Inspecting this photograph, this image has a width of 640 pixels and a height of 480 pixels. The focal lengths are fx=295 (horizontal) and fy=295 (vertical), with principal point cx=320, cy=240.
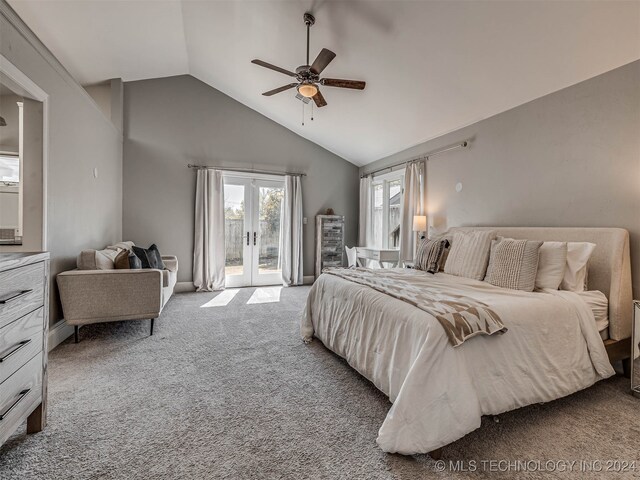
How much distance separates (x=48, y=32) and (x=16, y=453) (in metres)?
3.94

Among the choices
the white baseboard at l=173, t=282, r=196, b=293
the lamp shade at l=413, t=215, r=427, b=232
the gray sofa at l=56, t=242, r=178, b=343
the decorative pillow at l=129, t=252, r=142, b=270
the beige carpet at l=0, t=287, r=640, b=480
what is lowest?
the beige carpet at l=0, t=287, r=640, b=480

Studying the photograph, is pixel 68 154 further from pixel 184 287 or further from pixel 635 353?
pixel 635 353

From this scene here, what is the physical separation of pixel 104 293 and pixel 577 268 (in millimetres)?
4190

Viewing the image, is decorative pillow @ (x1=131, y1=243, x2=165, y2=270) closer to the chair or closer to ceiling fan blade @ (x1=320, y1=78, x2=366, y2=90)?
ceiling fan blade @ (x1=320, y1=78, x2=366, y2=90)

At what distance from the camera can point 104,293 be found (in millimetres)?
2865

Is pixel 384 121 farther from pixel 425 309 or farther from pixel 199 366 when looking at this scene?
pixel 199 366

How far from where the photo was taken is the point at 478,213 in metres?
3.73

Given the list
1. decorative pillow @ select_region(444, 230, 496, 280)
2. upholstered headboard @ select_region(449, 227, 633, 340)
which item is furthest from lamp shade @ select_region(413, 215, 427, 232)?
upholstered headboard @ select_region(449, 227, 633, 340)

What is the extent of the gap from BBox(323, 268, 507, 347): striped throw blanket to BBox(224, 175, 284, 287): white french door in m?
3.46

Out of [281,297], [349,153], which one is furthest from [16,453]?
[349,153]

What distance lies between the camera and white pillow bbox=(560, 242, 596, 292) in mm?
2352

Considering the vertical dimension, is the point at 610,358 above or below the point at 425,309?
below

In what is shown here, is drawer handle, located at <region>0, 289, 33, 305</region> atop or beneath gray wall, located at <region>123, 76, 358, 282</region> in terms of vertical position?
beneath

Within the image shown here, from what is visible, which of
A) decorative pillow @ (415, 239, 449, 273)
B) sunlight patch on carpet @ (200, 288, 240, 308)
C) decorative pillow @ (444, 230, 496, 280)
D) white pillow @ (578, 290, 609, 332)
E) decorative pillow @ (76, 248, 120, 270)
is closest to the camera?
white pillow @ (578, 290, 609, 332)
